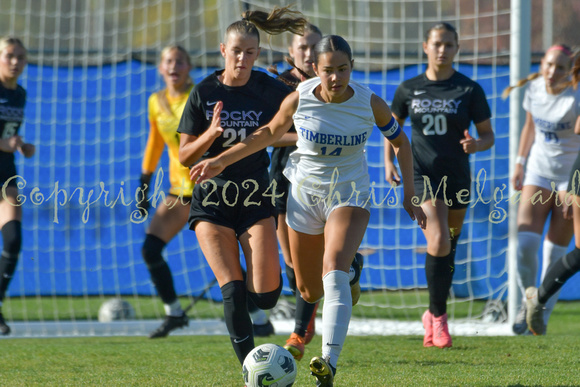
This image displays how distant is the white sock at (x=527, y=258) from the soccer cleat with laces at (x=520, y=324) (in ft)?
0.88

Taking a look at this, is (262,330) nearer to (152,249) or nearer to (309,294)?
(152,249)

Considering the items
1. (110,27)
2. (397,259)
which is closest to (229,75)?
(397,259)

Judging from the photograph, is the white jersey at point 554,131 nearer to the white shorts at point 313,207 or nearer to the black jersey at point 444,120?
the black jersey at point 444,120

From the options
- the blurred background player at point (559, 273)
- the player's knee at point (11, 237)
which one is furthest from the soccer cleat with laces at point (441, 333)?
the player's knee at point (11, 237)

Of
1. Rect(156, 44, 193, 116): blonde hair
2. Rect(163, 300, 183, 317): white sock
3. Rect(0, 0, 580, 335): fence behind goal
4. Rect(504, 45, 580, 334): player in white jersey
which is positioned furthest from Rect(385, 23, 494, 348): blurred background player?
Rect(0, 0, 580, 335): fence behind goal

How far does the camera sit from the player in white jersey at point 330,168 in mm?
3941

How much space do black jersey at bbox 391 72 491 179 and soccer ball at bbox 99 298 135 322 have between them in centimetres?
401

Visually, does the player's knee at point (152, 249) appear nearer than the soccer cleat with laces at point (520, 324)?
Yes

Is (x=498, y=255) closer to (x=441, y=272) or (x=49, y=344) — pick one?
(x=441, y=272)

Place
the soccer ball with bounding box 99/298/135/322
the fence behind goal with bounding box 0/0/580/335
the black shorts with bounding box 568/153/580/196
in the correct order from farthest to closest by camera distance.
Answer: the fence behind goal with bounding box 0/0/580/335 < the soccer ball with bounding box 99/298/135/322 < the black shorts with bounding box 568/153/580/196

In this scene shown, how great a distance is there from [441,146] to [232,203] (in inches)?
85.3

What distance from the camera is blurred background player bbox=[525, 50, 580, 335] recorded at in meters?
5.58

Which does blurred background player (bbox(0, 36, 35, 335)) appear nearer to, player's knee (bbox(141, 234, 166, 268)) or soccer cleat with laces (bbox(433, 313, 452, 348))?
player's knee (bbox(141, 234, 166, 268))

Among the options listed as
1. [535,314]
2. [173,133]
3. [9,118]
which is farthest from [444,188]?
[9,118]
